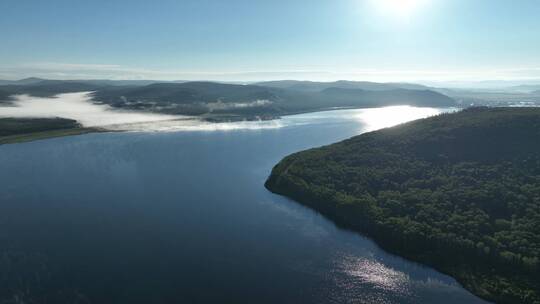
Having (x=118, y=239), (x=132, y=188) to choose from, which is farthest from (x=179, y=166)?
(x=118, y=239)

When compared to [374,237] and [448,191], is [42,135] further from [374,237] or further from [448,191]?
[448,191]

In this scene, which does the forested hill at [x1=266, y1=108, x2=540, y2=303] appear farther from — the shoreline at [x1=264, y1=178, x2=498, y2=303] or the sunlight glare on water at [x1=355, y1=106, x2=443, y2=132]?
the sunlight glare on water at [x1=355, y1=106, x2=443, y2=132]

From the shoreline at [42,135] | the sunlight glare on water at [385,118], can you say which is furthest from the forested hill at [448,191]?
the shoreline at [42,135]

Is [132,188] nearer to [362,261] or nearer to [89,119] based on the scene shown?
[362,261]

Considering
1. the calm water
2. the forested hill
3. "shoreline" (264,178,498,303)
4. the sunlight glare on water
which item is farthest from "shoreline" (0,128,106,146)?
the sunlight glare on water

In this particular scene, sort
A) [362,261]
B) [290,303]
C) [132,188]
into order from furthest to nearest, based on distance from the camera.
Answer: [132,188], [362,261], [290,303]
